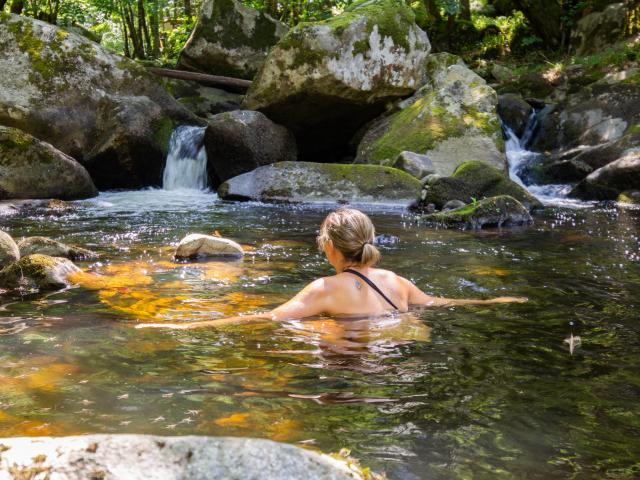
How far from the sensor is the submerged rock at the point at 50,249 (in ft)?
22.1

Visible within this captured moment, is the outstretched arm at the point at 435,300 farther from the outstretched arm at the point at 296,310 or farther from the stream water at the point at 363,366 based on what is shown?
the outstretched arm at the point at 296,310

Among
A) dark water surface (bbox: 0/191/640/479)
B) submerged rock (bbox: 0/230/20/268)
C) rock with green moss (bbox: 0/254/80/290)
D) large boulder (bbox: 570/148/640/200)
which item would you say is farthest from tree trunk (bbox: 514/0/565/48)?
rock with green moss (bbox: 0/254/80/290)

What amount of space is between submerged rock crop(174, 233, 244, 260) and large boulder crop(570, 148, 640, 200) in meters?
7.70

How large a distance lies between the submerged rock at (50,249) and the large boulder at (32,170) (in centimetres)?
474

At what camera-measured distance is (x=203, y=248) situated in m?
7.12

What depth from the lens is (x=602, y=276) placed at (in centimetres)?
614

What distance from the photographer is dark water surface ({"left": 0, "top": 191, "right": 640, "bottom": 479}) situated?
2.76m

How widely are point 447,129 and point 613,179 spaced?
3.28 metres

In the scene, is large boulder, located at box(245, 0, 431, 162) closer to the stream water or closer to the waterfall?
the waterfall

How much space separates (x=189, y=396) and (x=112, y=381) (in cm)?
48

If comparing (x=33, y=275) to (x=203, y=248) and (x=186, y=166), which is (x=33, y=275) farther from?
(x=186, y=166)

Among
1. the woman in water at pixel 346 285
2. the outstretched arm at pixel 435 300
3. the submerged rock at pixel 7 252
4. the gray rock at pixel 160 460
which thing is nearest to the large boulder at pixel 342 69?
the submerged rock at pixel 7 252

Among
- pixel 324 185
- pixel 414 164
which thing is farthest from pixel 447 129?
pixel 324 185

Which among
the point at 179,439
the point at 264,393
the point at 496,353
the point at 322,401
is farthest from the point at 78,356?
the point at 496,353
